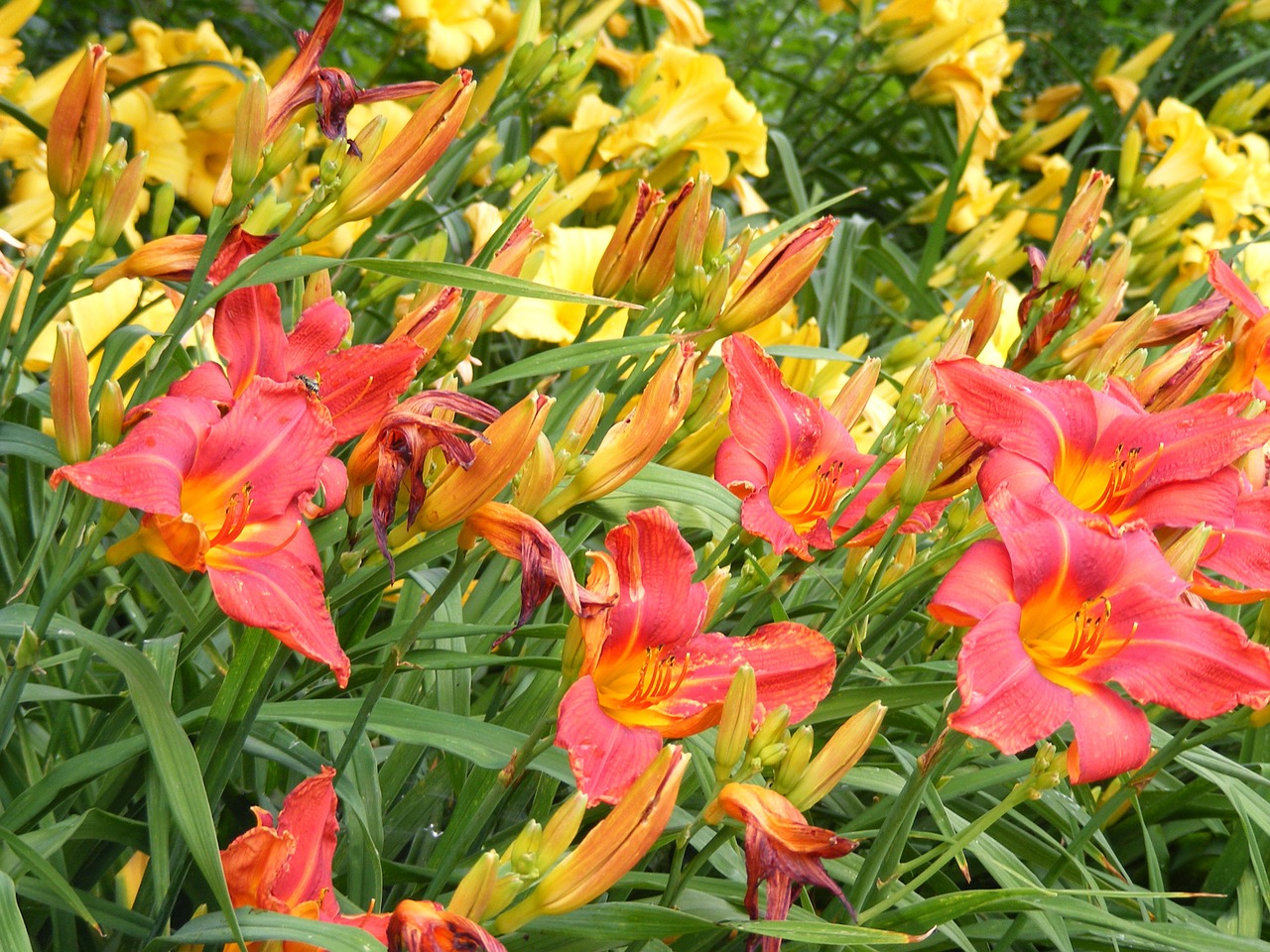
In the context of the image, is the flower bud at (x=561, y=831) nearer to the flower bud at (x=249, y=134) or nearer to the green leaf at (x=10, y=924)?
the green leaf at (x=10, y=924)

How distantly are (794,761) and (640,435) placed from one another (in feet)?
0.79

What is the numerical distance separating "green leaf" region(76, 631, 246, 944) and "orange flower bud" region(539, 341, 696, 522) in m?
0.29

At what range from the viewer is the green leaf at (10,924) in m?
0.71

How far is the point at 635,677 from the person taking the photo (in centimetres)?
90

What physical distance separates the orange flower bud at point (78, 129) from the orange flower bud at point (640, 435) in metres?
0.44

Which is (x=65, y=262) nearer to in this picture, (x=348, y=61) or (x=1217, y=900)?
(x=1217, y=900)

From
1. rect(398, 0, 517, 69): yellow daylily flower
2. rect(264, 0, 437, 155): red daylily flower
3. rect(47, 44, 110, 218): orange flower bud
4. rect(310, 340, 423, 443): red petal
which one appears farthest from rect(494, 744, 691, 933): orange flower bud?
rect(398, 0, 517, 69): yellow daylily flower

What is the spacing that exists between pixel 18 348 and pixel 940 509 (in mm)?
750

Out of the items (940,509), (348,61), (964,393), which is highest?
(964,393)

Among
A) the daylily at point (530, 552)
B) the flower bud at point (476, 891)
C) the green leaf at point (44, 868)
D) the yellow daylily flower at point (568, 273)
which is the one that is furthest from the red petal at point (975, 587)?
the yellow daylily flower at point (568, 273)

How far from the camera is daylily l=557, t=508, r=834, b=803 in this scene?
83 cm

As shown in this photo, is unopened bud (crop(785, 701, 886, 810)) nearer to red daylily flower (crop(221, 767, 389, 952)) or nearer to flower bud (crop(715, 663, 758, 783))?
flower bud (crop(715, 663, 758, 783))

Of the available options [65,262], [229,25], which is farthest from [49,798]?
[229,25]

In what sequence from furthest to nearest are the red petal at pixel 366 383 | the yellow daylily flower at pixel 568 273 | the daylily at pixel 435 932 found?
the yellow daylily flower at pixel 568 273 → the red petal at pixel 366 383 → the daylily at pixel 435 932
